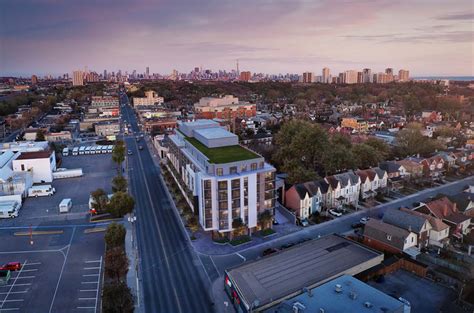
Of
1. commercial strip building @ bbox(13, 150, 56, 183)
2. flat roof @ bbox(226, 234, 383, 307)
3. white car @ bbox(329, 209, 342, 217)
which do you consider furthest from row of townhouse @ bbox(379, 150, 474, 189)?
commercial strip building @ bbox(13, 150, 56, 183)

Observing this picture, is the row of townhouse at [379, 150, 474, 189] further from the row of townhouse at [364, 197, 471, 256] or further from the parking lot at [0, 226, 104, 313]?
the parking lot at [0, 226, 104, 313]

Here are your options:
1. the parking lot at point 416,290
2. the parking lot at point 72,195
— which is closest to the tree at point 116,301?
the parking lot at point 416,290

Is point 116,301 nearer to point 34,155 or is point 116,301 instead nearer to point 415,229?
point 415,229

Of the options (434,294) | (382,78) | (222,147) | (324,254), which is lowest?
(434,294)

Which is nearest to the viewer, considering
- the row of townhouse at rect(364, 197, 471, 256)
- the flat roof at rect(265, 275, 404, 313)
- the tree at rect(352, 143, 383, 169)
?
the flat roof at rect(265, 275, 404, 313)

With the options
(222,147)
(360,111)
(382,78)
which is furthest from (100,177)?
(382,78)

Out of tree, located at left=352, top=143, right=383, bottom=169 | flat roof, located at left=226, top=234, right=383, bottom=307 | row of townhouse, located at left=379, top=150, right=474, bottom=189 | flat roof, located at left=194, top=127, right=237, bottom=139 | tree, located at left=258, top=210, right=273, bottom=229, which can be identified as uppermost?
flat roof, located at left=194, top=127, right=237, bottom=139

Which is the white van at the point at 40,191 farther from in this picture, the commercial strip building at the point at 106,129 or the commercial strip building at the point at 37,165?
the commercial strip building at the point at 106,129

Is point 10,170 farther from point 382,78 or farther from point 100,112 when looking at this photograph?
point 382,78
